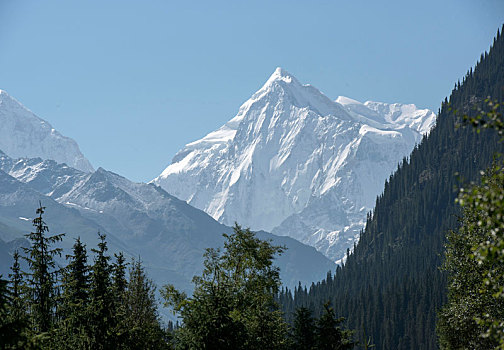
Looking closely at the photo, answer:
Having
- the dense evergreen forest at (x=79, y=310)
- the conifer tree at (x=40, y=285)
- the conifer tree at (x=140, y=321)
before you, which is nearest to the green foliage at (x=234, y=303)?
the conifer tree at (x=140, y=321)

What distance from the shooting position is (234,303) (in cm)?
4559

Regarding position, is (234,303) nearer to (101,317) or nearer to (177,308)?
(177,308)

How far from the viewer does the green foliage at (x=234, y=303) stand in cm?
4178

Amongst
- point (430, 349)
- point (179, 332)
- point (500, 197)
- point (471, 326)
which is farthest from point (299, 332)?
point (430, 349)

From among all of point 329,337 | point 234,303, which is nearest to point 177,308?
point 234,303

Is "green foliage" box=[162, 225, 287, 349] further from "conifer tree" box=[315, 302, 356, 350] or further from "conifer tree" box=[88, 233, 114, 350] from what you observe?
"conifer tree" box=[315, 302, 356, 350]

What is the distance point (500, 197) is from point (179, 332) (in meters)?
30.1

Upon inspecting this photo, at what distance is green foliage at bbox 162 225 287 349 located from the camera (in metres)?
41.8

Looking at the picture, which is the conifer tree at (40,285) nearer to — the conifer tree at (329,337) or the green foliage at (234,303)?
the green foliage at (234,303)

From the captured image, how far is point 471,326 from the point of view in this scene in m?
54.2

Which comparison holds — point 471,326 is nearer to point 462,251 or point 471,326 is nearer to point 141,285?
point 462,251

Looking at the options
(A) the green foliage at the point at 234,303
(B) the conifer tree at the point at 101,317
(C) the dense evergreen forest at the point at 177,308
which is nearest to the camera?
(A) the green foliage at the point at 234,303

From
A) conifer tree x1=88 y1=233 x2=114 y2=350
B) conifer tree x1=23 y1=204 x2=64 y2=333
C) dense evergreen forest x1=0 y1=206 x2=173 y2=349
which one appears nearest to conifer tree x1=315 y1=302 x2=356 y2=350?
dense evergreen forest x1=0 y1=206 x2=173 y2=349

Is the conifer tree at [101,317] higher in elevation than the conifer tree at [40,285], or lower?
lower
